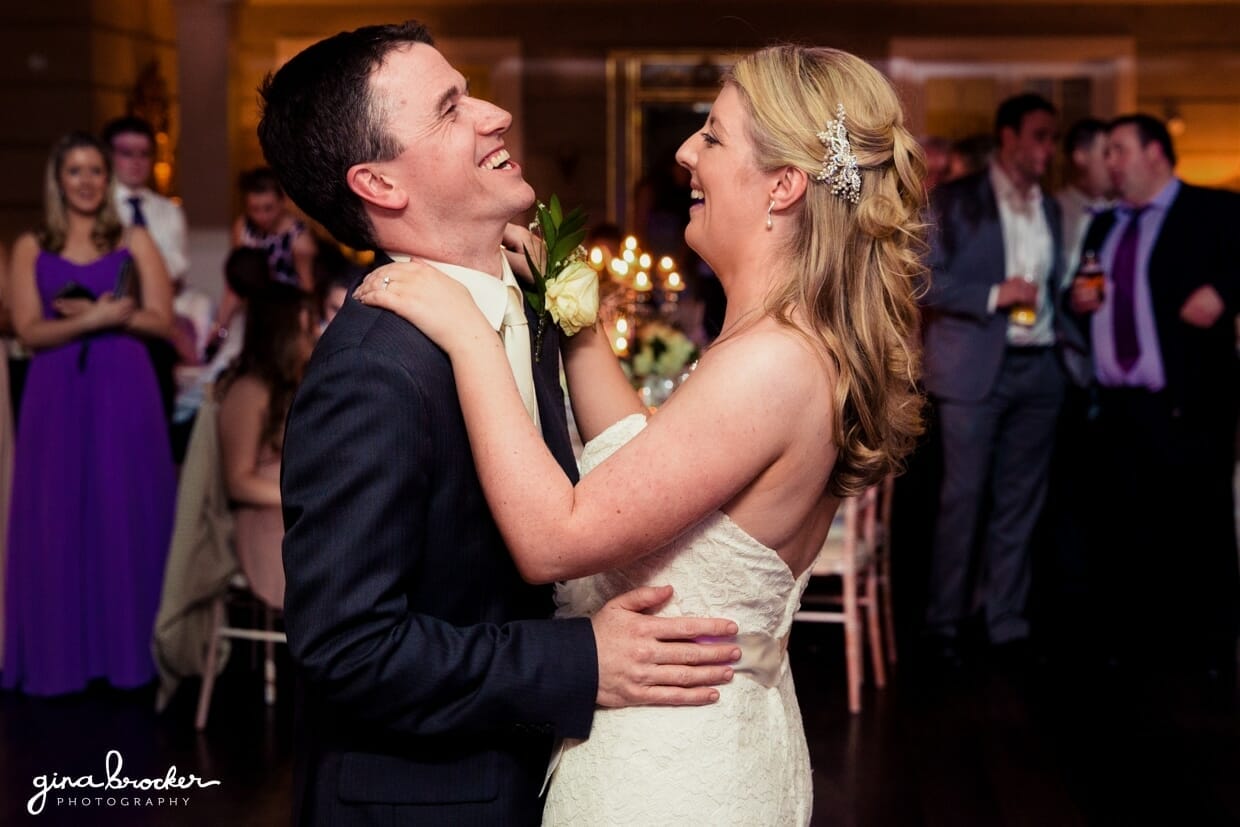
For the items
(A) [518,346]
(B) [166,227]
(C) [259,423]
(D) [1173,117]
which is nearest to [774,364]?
(A) [518,346]

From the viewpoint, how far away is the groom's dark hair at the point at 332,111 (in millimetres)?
1739

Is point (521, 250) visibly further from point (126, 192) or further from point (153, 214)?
point (153, 214)

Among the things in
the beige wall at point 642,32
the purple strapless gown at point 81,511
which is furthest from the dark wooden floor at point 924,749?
the beige wall at point 642,32

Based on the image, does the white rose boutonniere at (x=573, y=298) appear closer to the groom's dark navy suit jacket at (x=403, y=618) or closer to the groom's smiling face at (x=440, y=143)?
the groom's smiling face at (x=440, y=143)

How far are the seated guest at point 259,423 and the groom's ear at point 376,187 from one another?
2.94 m

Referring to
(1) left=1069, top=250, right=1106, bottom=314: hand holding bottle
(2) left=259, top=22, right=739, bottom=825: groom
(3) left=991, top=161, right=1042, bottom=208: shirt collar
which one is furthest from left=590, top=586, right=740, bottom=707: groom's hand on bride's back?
(3) left=991, top=161, right=1042, bottom=208: shirt collar

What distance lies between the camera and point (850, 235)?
1.82m

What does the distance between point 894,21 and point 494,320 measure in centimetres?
992

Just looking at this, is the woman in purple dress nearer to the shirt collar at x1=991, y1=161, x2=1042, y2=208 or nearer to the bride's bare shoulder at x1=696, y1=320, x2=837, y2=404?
the shirt collar at x1=991, y1=161, x2=1042, y2=208

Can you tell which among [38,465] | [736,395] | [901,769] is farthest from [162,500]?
[736,395]

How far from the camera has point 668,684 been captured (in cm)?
175

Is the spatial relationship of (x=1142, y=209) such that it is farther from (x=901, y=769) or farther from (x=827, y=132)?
(x=827, y=132)

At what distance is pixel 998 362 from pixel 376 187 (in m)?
4.14

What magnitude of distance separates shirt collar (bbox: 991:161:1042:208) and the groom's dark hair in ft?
13.7
